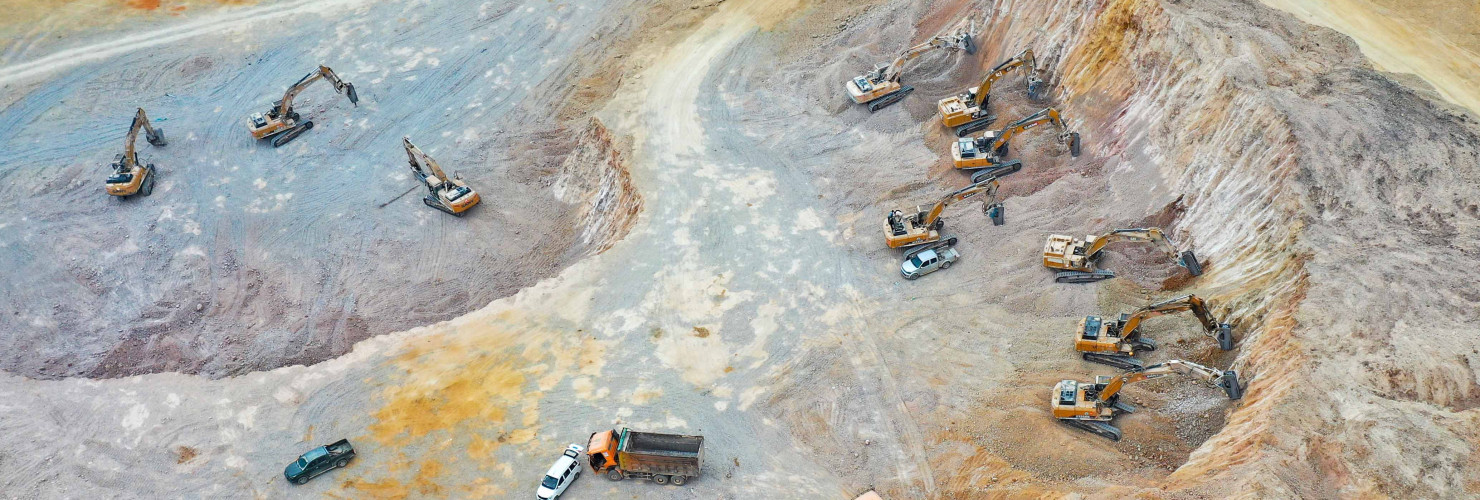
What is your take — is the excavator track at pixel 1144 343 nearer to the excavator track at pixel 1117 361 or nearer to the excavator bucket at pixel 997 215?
the excavator track at pixel 1117 361

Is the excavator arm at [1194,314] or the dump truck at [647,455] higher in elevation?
the excavator arm at [1194,314]

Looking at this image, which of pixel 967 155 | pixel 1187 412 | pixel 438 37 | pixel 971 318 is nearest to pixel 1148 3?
pixel 967 155

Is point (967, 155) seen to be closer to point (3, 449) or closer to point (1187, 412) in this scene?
point (1187, 412)

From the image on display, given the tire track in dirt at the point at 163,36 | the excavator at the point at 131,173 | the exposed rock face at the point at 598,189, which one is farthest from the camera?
the tire track in dirt at the point at 163,36

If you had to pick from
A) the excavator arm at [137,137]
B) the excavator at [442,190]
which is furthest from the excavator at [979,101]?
the excavator arm at [137,137]

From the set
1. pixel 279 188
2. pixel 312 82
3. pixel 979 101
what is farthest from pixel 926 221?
pixel 312 82

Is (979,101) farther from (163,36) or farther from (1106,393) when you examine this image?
(163,36)
